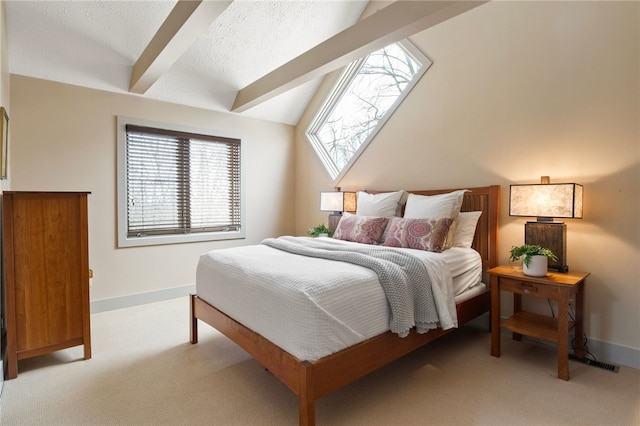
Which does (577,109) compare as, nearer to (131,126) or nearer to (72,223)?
(72,223)

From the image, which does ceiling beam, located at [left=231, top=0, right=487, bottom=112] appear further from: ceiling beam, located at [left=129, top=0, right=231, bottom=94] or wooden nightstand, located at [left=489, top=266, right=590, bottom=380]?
wooden nightstand, located at [left=489, top=266, right=590, bottom=380]

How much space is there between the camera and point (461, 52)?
3.17 m

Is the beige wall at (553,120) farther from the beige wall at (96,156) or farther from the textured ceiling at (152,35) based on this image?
the beige wall at (96,156)

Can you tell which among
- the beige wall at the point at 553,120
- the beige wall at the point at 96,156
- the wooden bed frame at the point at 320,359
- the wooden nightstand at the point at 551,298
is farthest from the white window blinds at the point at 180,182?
the wooden nightstand at the point at 551,298

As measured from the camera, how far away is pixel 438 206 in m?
2.98

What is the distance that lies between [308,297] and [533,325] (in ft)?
6.12

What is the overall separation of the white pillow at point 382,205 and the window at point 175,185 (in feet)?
6.07

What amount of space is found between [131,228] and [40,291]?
1.48 meters

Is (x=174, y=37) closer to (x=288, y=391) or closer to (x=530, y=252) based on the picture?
(x=288, y=391)

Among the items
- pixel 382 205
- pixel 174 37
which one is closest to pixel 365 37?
pixel 174 37

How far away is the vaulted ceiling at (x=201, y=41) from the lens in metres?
2.52

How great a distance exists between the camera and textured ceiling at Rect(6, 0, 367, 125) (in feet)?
9.35

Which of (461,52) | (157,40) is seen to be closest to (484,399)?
(461,52)

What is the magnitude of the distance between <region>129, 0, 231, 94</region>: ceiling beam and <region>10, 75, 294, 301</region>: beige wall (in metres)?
0.47
